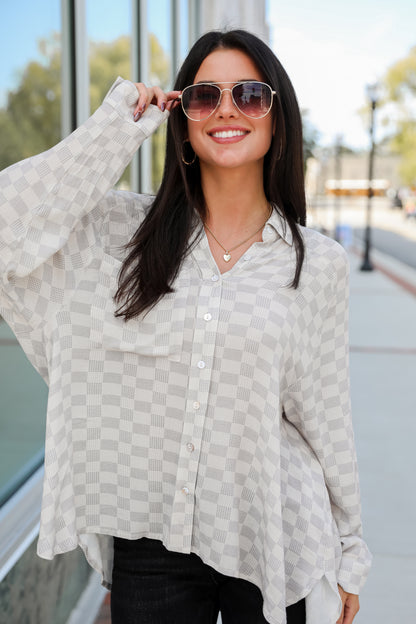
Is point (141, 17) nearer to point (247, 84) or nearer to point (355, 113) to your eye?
point (247, 84)

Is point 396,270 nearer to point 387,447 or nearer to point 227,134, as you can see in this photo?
point 387,447

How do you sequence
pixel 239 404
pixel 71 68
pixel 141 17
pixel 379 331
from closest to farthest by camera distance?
pixel 239 404 → pixel 71 68 → pixel 141 17 → pixel 379 331

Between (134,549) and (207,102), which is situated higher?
(207,102)

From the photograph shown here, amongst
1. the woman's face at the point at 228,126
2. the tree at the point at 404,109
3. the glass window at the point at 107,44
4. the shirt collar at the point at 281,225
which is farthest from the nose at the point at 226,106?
the tree at the point at 404,109

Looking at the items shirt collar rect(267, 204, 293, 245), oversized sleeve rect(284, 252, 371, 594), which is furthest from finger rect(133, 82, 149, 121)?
oversized sleeve rect(284, 252, 371, 594)

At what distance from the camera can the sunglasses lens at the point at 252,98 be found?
70.5 inches

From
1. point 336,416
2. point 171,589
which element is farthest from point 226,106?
point 171,589

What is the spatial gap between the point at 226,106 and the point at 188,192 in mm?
253

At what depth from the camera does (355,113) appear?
187 feet

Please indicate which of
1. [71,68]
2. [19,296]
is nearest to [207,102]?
[19,296]

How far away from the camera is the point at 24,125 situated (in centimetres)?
291

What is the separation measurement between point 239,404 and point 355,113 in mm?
58762

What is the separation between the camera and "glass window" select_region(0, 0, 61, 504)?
2.75 metres

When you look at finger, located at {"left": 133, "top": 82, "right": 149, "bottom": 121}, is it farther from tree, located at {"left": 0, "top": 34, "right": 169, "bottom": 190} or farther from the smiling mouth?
tree, located at {"left": 0, "top": 34, "right": 169, "bottom": 190}
